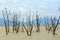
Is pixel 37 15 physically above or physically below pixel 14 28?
above

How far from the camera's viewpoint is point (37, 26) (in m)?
19.6

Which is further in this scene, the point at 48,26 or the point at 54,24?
the point at 48,26

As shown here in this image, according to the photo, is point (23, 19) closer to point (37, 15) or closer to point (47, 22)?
point (37, 15)

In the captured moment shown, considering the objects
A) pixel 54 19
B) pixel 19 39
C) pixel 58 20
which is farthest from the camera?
pixel 54 19

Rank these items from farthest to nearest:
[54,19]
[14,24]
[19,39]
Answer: [14,24] < [54,19] < [19,39]

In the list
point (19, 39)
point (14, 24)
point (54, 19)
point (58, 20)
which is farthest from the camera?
point (14, 24)

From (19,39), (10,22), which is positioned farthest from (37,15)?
(19,39)

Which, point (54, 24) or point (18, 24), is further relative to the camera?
point (18, 24)

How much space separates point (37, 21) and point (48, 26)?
3.54ft

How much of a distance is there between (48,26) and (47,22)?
0.46 m

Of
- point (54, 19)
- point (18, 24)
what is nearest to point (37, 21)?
point (18, 24)

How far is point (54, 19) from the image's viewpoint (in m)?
16.5

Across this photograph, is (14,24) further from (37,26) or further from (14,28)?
(37,26)

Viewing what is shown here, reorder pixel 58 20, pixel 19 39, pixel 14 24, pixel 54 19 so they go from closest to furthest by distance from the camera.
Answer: pixel 19 39 → pixel 58 20 → pixel 54 19 → pixel 14 24
